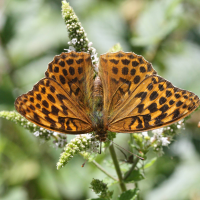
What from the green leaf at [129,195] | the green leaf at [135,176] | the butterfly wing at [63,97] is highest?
the butterfly wing at [63,97]

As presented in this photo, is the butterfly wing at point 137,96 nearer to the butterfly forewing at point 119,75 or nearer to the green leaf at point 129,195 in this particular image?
the butterfly forewing at point 119,75

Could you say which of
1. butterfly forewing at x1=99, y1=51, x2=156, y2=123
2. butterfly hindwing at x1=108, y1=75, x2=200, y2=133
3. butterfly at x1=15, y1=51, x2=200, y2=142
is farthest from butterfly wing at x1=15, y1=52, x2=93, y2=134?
butterfly hindwing at x1=108, y1=75, x2=200, y2=133

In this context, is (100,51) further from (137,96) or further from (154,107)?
(154,107)

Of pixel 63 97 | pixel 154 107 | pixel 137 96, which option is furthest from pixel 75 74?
pixel 154 107

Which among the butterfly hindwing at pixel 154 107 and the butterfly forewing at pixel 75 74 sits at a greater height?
the butterfly forewing at pixel 75 74

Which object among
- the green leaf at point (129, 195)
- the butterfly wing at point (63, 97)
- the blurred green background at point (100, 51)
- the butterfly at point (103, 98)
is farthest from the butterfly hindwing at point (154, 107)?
the blurred green background at point (100, 51)
